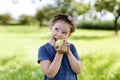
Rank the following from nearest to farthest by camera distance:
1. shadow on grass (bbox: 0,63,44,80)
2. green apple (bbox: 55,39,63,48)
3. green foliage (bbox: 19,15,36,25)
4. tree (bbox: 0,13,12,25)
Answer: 1. green apple (bbox: 55,39,63,48)
2. shadow on grass (bbox: 0,63,44,80)
3. green foliage (bbox: 19,15,36,25)
4. tree (bbox: 0,13,12,25)

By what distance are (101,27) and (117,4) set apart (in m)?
26.3

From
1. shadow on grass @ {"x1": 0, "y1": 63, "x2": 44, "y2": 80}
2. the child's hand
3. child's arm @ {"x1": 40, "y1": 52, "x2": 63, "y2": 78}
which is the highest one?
the child's hand

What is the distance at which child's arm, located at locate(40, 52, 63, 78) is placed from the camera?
4137 millimetres

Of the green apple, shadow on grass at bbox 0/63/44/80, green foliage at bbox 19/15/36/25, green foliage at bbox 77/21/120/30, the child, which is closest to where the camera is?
the green apple

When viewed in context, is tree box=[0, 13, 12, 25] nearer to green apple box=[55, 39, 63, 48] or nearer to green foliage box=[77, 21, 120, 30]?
green foliage box=[77, 21, 120, 30]

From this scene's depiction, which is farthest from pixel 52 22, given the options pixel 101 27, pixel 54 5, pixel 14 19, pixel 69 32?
pixel 14 19

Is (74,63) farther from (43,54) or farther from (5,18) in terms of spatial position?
(5,18)

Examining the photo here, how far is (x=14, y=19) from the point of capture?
276 ft

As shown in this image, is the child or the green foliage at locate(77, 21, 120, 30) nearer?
the child

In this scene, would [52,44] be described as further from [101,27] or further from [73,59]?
[101,27]

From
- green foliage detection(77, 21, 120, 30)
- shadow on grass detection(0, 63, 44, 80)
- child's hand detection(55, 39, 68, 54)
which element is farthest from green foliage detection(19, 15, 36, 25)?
child's hand detection(55, 39, 68, 54)

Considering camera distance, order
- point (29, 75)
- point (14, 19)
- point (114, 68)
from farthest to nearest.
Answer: point (14, 19), point (114, 68), point (29, 75)

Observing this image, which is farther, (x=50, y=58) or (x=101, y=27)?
(x=101, y=27)

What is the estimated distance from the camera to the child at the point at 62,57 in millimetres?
4219
